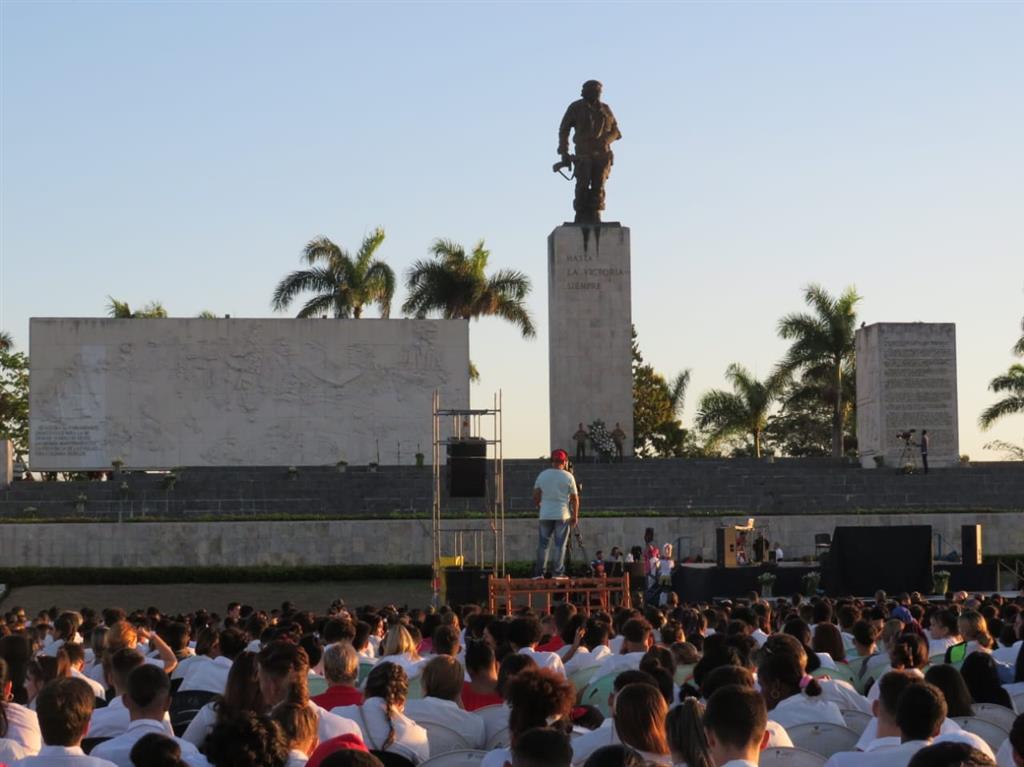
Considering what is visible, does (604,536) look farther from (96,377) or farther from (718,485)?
(96,377)

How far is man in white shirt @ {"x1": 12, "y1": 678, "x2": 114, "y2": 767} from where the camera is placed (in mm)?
4902

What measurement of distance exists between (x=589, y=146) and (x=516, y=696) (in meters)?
33.9

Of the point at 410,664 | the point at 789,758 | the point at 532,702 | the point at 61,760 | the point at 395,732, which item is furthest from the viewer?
the point at 410,664

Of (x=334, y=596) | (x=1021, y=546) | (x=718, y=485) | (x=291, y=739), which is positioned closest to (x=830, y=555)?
(x=334, y=596)

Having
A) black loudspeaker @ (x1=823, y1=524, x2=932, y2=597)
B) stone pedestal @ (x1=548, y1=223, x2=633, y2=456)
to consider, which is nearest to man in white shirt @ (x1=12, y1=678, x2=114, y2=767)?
black loudspeaker @ (x1=823, y1=524, x2=932, y2=597)

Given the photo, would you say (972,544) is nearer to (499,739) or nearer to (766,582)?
(766,582)

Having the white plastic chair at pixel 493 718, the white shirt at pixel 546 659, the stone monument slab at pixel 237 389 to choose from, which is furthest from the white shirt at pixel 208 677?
the stone monument slab at pixel 237 389

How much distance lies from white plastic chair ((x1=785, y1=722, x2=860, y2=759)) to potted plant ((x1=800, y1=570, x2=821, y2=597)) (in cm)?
1536

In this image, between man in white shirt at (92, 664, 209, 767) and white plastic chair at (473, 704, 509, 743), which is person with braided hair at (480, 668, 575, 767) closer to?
man in white shirt at (92, 664, 209, 767)

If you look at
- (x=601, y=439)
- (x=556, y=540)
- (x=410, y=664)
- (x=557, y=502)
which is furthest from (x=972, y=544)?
(x=410, y=664)

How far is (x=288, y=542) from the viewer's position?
93.9ft

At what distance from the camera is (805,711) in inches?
257

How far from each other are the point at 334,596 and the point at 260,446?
52.7 feet

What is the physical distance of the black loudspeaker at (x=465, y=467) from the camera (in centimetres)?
1923
